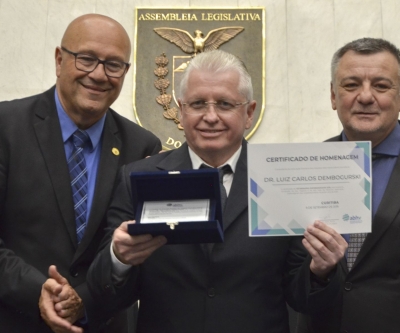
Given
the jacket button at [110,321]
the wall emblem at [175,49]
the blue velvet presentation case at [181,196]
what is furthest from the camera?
the wall emblem at [175,49]

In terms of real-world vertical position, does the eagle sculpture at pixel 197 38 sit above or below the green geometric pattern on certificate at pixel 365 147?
above

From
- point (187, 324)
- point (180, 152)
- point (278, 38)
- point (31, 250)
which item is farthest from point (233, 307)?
point (278, 38)

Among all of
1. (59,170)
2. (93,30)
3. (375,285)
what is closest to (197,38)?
(93,30)

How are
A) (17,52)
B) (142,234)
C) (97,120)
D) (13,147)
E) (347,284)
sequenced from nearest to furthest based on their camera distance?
(142,234) → (347,284) → (13,147) → (97,120) → (17,52)

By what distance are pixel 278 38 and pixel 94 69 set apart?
3.49 metres

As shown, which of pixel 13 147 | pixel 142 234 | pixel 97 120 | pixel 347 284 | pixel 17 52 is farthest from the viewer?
pixel 17 52

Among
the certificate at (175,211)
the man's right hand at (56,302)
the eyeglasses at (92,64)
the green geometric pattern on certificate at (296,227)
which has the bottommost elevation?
the man's right hand at (56,302)

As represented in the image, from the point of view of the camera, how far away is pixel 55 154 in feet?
10.7

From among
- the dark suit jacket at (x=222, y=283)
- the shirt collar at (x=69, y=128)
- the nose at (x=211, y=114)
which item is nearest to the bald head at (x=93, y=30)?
the shirt collar at (x=69, y=128)

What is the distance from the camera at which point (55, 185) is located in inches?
125

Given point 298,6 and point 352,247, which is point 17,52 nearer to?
point 298,6

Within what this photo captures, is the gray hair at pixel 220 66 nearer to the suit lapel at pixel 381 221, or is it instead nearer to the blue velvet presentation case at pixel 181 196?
the blue velvet presentation case at pixel 181 196

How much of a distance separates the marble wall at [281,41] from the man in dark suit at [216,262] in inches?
133

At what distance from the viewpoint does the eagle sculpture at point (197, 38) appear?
20.8ft
